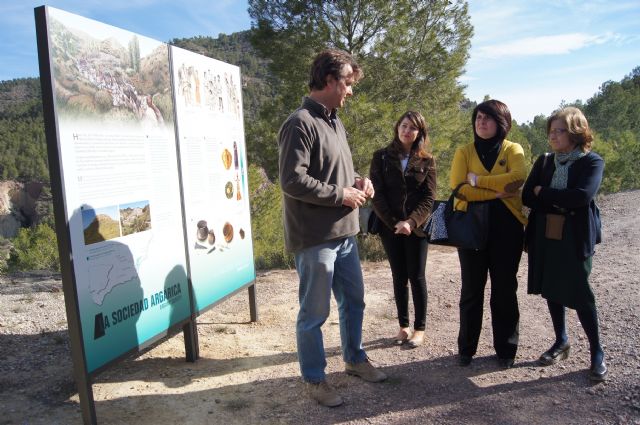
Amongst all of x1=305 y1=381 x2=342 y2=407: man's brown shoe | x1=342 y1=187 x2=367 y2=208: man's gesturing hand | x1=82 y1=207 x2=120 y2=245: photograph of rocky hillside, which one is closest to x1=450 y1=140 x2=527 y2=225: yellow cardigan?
x1=342 y1=187 x2=367 y2=208: man's gesturing hand

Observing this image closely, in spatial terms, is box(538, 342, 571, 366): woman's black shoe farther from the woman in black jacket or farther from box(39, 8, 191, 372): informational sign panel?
box(39, 8, 191, 372): informational sign panel

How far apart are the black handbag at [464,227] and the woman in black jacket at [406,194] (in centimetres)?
23

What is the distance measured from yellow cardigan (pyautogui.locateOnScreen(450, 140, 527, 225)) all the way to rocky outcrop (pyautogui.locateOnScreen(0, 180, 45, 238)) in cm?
6308

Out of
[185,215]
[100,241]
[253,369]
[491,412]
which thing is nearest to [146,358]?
[253,369]

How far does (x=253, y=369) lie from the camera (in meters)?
3.41

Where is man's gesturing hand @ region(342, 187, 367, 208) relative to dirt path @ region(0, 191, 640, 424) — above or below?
above

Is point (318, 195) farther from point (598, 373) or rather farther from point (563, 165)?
point (598, 373)

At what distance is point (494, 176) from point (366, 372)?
1512mm

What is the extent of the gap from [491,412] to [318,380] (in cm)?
99

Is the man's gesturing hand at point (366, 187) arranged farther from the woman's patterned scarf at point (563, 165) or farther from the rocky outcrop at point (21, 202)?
the rocky outcrop at point (21, 202)

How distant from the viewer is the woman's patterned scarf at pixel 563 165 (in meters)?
2.90

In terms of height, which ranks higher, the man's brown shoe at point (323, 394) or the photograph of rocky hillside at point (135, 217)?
the photograph of rocky hillside at point (135, 217)

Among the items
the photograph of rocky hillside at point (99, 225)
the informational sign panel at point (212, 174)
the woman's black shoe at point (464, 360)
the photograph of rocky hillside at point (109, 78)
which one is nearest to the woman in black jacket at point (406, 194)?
the woman's black shoe at point (464, 360)

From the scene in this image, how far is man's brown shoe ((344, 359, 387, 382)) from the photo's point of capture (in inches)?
122
